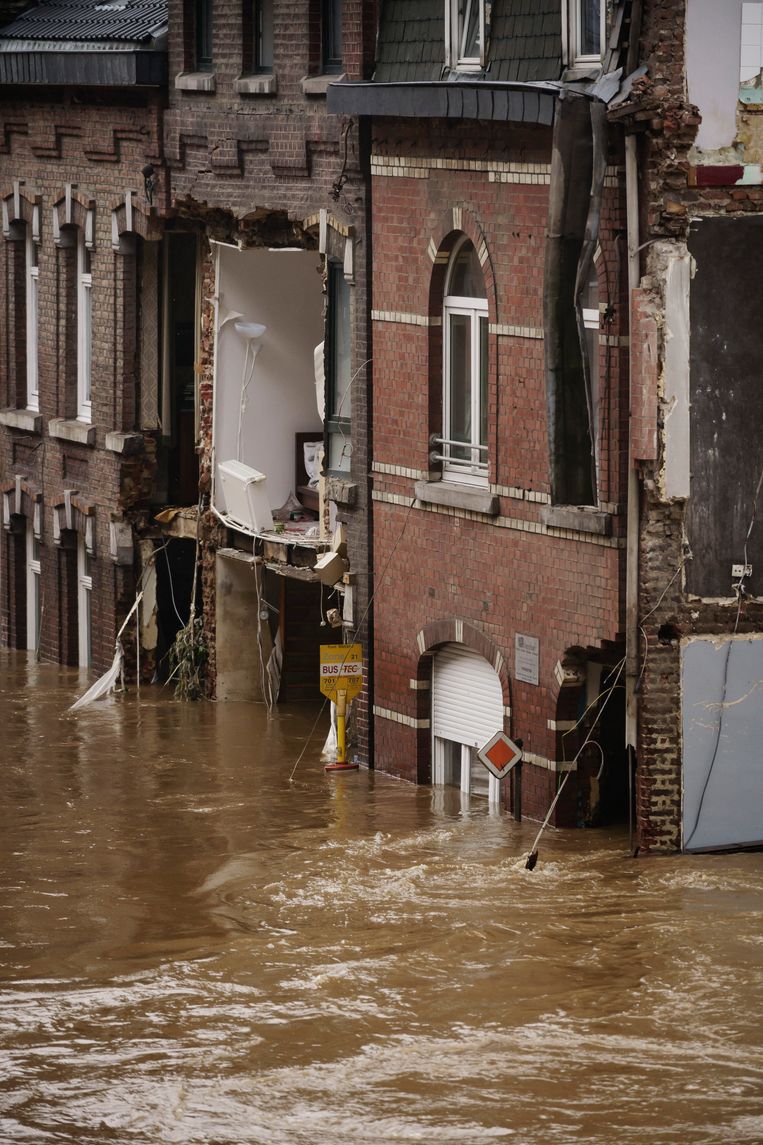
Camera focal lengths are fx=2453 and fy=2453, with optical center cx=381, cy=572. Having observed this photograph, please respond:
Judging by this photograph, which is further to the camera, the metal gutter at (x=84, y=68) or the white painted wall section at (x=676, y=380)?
the metal gutter at (x=84, y=68)

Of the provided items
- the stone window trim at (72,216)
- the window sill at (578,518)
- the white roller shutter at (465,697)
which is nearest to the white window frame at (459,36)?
the window sill at (578,518)

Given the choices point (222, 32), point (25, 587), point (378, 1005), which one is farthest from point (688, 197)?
point (25, 587)

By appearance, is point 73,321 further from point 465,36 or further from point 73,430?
point 465,36

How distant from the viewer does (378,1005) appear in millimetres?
15922

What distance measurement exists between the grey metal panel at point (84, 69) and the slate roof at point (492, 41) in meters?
4.88

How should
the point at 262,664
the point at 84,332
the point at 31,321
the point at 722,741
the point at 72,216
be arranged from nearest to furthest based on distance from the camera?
the point at 722,741 < the point at 262,664 < the point at 72,216 < the point at 84,332 < the point at 31,321

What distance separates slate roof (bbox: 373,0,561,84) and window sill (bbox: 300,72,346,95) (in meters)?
1.08

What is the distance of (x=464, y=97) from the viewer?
20734mm

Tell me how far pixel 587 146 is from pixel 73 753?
31.1ft

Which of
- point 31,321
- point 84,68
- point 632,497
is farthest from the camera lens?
point 31,321

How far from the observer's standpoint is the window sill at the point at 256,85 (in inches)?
987

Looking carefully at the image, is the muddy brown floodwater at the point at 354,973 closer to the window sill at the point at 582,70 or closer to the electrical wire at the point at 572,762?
the electrical wire at the point at 572,762

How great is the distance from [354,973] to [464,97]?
793 centimetres

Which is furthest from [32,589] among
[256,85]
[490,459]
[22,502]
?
[490,459]
